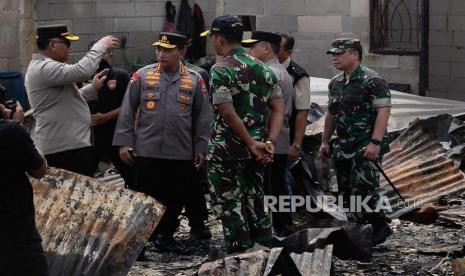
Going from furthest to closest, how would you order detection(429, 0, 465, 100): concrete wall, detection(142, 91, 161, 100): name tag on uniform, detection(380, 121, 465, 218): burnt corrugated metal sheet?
detection(429, 0, 465, 100): concrete wall → detection(380, 121, 465, 218): burnt corrugated metal sheet → detection(142, 91, 161, 100): name tag on uniform

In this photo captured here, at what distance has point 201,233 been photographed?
8.12 metres

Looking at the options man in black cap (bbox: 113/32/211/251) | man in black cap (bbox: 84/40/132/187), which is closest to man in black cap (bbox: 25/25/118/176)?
man in black cap (bbox: 113/32/211/251)

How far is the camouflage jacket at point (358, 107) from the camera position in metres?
7.68

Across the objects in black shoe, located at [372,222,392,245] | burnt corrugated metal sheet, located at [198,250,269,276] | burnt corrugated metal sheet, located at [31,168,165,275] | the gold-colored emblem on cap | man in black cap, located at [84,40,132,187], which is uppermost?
the gold-colored emblem on cap

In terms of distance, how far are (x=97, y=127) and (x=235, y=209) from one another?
2359 millimetres

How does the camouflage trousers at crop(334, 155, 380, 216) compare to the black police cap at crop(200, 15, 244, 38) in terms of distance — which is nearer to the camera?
the black police cap at crop(200, 15, 244, 38)

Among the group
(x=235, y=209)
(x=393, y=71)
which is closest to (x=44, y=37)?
(x=235, y=209)

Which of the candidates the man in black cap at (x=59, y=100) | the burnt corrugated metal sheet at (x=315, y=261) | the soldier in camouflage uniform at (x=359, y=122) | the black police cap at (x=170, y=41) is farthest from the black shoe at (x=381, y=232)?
the man in black cap at (x=59, y=100)

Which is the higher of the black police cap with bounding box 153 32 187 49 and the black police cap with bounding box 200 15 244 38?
the black police cap with bounding box 200 15 244 38

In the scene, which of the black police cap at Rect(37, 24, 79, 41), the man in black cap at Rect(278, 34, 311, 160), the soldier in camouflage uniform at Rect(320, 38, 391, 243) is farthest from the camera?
the man in black cap at Rect(278, 34, 311, 160)

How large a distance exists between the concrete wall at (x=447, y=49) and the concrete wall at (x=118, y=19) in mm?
5690

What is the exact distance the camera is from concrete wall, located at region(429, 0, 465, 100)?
12.3 meters

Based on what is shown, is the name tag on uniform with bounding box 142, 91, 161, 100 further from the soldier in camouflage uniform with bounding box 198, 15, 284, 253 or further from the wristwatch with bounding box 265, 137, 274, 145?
the wristwatch with bounding box 265, 137, 274, 145

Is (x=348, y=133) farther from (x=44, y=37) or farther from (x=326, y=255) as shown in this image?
(x=44, y=37)
